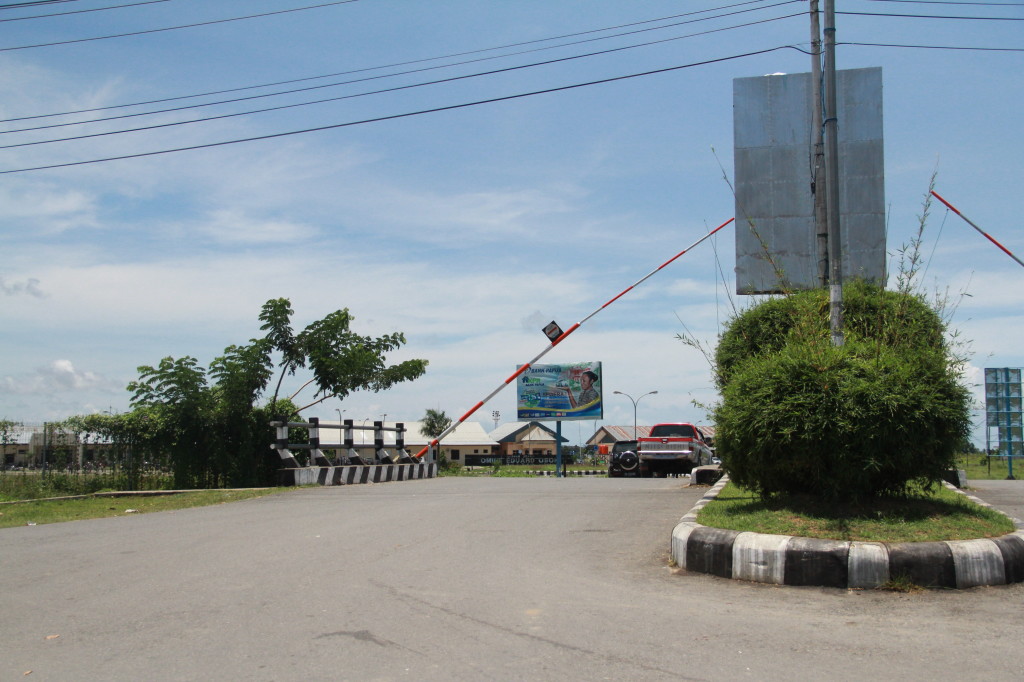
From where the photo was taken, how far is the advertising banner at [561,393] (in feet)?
138

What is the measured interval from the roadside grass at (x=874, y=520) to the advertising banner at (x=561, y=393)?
113 feet

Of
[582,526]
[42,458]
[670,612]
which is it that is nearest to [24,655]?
[670,612]

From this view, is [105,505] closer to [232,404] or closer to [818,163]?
[232,404]

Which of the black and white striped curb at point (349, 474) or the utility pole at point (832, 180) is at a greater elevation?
the utility pole at point (832, 180)

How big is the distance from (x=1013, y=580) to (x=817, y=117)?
5693mm

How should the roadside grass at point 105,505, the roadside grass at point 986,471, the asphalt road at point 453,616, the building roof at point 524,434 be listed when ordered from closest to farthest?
the asphalt road at point 453,616 → the roadside grass at point 105,505 → the roadside grass at point 986,471 → the building roof at point 524,434

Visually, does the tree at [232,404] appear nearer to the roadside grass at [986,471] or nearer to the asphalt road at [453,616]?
the asphalt road at [453,616]

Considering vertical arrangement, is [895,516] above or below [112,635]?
above

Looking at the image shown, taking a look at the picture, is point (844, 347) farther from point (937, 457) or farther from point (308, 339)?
point (308, 339)

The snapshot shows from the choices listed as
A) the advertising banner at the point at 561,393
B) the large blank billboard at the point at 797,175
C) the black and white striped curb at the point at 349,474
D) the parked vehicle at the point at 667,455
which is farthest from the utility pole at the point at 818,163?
the advertising banner at the point at 561,393

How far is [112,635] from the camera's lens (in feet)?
16.9

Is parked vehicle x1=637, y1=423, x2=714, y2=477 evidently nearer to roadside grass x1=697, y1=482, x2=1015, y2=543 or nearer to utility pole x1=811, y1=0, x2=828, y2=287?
utility pole x1=811, y1=0, x2=828, y2=287

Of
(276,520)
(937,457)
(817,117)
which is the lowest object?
(276,520)

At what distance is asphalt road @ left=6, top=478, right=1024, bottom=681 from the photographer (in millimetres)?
4395
